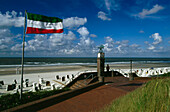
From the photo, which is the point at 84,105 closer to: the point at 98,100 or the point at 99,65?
the point at 98,100

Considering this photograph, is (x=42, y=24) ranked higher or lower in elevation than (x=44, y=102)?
higher

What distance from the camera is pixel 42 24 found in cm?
788

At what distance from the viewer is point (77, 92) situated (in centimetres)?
872

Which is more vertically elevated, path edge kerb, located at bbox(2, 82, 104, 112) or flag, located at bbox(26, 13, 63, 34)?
flag, located at bbox(26, 13, 63, 34)

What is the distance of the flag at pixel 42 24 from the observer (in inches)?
296

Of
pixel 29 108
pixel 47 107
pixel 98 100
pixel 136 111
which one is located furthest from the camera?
pixel 98 100

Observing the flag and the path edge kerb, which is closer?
the path edge kerb

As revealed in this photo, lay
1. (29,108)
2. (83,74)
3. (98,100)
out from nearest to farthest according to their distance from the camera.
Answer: (29,108)
(98,100)
(83,74)

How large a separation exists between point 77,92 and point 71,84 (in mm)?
8507

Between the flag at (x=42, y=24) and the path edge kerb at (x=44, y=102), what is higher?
the flag at (x=42, y=24)

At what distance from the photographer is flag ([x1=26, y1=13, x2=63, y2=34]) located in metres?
7.53

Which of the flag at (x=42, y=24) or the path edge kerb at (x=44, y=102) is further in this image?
the flag at (x=42, y=24)

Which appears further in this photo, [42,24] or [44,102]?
[42,24]

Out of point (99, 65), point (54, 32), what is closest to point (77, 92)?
point (54, 32)
